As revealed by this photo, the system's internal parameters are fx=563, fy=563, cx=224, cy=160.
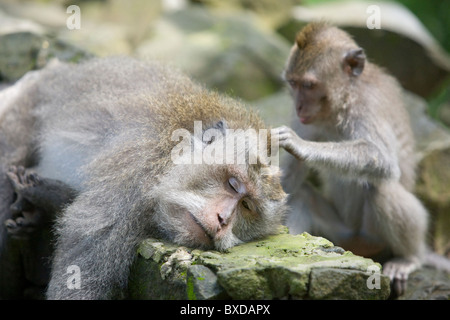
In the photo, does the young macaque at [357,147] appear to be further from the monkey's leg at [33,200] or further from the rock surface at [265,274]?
the monkey's leg at [33,200]

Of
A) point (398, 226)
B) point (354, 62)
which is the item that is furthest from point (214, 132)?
point (398, 226)

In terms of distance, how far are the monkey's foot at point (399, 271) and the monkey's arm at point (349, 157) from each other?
1.17 m

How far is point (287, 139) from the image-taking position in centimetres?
525

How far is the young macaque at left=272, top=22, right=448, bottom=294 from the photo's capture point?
5.95 metres

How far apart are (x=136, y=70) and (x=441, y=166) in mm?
4801

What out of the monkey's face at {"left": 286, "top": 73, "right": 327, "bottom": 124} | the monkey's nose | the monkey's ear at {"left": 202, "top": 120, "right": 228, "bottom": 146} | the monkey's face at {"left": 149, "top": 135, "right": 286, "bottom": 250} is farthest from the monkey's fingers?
the monkey's face at {"left": 286, "top": 73, "right": 327, "bottom": 124}

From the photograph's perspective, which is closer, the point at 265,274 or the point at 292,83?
the point at 265,274

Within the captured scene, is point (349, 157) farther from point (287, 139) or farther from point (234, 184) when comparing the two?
point (234, 184)

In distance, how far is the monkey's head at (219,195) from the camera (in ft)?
14.3

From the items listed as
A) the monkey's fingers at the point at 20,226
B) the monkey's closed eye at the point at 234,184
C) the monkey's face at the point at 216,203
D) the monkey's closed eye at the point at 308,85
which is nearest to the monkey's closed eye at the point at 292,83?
the monkey's closed eye at the point at 308,85

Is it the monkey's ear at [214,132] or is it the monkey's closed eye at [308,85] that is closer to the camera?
the monkey's ear at [214,132]

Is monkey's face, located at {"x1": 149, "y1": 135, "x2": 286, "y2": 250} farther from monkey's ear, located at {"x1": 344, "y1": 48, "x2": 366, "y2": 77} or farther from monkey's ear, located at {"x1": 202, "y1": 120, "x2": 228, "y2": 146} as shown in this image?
monkey's ear, located at {"x1": 344, "y1": 48, "x2": 366, "y2": 77}

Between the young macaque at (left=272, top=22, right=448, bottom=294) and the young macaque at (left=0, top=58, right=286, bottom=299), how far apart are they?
4.24 feet

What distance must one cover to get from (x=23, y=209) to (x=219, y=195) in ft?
7.32
